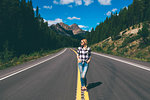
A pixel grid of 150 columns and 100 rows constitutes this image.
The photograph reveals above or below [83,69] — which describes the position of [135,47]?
above

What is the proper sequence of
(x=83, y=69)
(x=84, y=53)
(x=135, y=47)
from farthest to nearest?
(x=135, y=47)
(x=83, y=69)
(x=84, y=53)

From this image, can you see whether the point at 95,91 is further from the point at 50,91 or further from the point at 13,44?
the point at 13,44

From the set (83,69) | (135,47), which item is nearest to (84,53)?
(83,69)

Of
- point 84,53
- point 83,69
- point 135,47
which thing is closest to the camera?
point 84,53

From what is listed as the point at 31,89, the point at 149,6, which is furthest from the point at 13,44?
the point at 149,6

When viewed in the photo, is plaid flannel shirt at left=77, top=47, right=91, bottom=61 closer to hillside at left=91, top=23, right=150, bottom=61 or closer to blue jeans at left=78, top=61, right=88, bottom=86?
blue jeans at left=78, top=61, right=88, bottom=86

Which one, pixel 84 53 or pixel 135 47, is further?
pixel 135 47

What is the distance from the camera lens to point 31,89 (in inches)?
177

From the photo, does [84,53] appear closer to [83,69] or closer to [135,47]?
[83,69]

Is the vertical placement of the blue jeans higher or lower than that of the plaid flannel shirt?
lower

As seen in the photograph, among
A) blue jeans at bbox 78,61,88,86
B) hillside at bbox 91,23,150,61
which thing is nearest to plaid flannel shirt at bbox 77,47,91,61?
blue jeans at bbox 78,61,88,86

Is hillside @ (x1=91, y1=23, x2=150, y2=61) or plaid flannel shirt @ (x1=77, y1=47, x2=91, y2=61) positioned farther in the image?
hillside @ (x1=91, y1=23, x2=150, y2=61)

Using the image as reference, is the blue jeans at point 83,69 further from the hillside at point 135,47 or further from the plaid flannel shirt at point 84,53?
the hillside at point 135,47

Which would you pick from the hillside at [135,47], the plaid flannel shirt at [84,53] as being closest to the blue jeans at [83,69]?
the plaid flannel shirt at [84,53]
